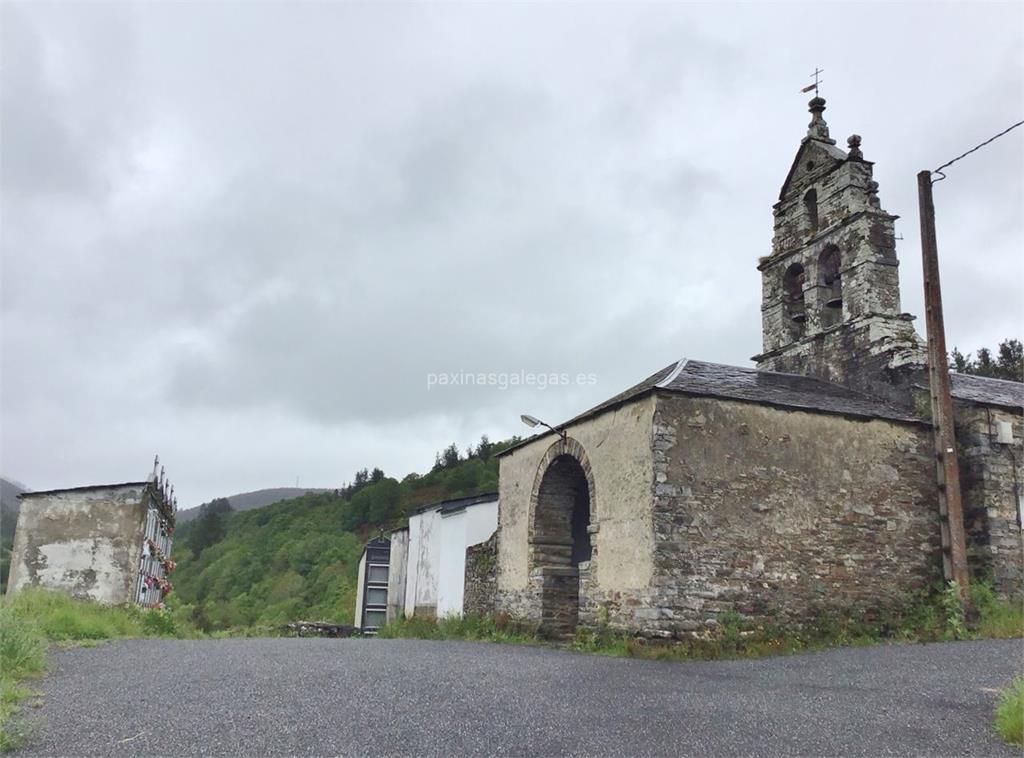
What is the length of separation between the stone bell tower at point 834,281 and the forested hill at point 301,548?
24.0 meters

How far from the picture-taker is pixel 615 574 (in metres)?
10.5

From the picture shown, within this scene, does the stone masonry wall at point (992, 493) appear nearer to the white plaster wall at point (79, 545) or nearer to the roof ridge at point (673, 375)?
the roof ridge at point (673, 375)

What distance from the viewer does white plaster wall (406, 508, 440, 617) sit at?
60.4 ft

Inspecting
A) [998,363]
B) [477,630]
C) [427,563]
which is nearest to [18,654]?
[477,630]

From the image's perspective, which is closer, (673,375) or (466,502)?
(673,375)

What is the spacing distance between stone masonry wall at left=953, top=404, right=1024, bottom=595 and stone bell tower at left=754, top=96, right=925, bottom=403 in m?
1.13

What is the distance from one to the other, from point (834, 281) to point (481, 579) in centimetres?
894

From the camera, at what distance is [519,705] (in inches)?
221

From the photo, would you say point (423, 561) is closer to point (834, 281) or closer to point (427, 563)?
point (427, 563)

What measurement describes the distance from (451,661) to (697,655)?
294 centimetres

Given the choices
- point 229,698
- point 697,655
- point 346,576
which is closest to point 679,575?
point 697,655

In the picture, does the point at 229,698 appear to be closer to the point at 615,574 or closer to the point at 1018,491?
the point at 615,574

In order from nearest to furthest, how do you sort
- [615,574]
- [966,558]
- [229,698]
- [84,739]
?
[84,739]
[229,698]
[615,574]
[966,558]

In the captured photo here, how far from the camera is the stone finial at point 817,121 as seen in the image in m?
15.3
